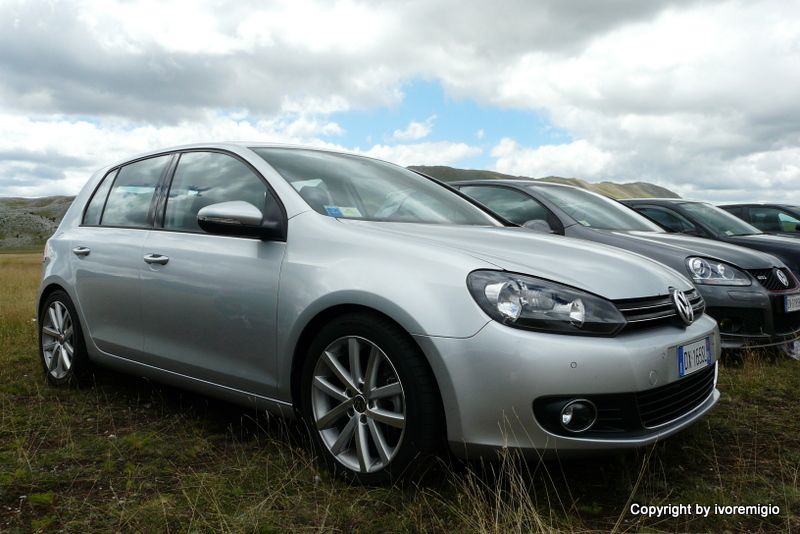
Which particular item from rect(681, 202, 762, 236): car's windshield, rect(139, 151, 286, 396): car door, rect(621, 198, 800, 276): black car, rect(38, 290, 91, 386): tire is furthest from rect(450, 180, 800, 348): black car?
rect(38, 290, 91, 386): tire

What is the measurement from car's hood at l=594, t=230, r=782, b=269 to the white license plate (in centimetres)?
245

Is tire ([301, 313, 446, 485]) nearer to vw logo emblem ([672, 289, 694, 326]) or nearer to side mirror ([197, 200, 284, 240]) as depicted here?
side mirror ([197, 200, 284, 240])

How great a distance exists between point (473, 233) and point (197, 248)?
141cm

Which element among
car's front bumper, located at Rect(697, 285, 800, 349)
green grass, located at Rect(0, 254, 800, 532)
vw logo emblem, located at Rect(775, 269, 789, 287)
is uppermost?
vw logo emblem, located at Rect(775, 269, 789, 287)

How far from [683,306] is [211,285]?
2167mm

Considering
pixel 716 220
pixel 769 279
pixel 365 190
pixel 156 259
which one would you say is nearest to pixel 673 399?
pixel 365 190

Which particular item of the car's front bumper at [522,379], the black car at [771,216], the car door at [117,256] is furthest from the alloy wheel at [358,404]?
the black car at [771,216]

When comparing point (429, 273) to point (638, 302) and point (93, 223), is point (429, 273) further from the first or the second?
point (93, 223)

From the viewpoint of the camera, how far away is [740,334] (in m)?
5.22

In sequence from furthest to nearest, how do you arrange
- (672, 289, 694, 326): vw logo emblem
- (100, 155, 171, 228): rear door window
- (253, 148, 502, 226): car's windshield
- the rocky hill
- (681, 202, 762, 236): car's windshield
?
the rocky hill → (681, 202, 762, 236): car's windshield → (100, 155, 171, 228): rear door window → (253, 148, 502, 226): car's windshield → (672, 289, 694, 326): vw logo emblem

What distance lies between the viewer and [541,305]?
2.53 m

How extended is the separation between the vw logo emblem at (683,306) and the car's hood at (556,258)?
0.05 metres

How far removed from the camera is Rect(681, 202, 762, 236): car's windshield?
25.0 feet

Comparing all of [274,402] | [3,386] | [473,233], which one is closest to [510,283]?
[473,233]
